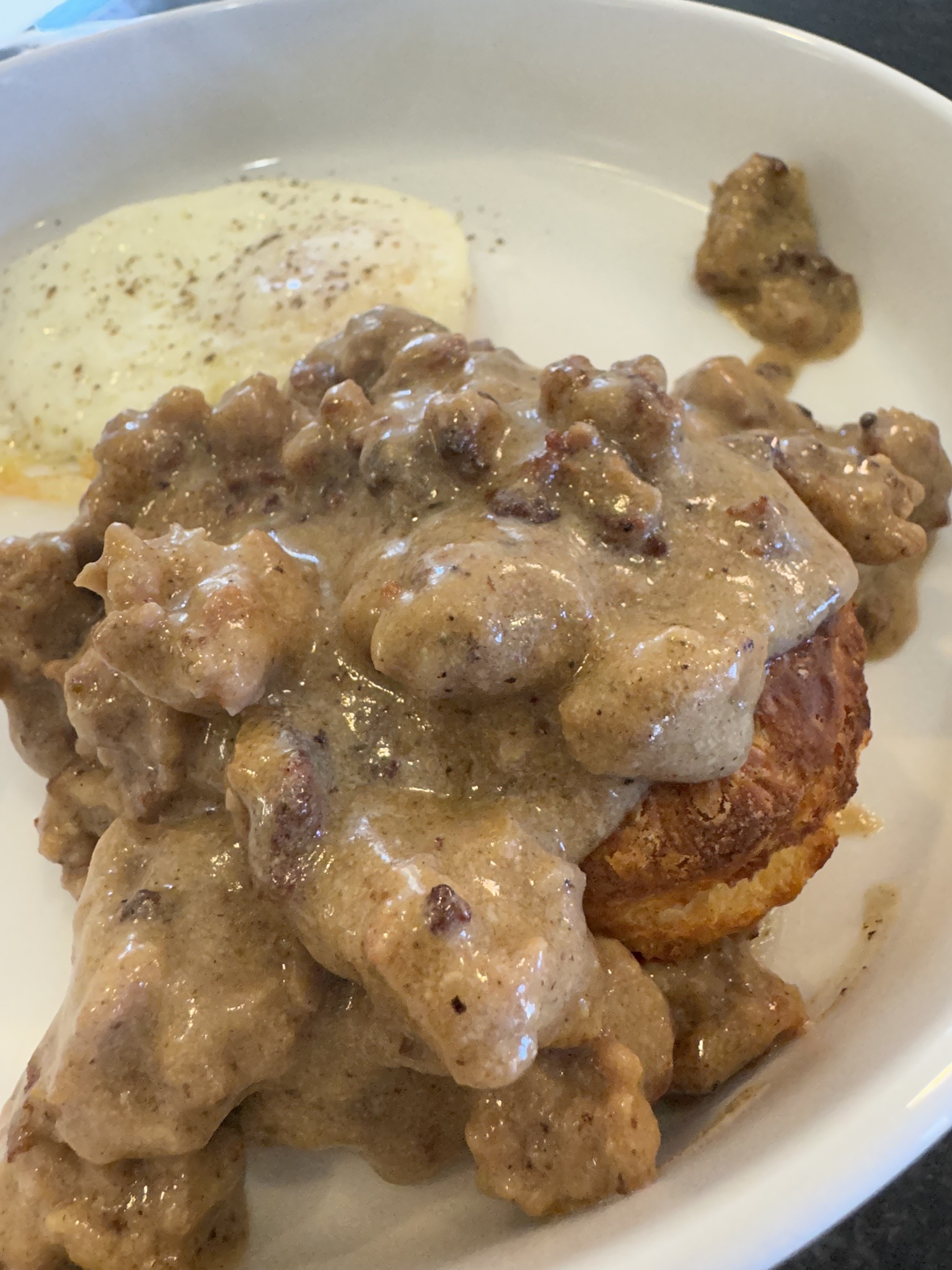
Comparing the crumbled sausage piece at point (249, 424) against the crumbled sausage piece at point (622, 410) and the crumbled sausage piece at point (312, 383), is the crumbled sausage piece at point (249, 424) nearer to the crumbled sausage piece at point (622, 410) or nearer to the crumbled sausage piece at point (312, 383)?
the crumbled sausage piece at point (312, 383)

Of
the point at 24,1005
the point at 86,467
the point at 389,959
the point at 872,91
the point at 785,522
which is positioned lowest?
the point at 24,1005

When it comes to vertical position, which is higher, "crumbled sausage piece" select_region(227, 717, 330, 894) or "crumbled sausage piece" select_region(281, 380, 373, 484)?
"crumbled sausage piece" select_region(281, 380, 373, 484)

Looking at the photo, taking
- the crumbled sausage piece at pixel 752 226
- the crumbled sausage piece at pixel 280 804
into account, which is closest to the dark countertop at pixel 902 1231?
the crumbled sausage piece at pixel 280 804

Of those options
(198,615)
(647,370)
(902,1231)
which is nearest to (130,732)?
(198,615)

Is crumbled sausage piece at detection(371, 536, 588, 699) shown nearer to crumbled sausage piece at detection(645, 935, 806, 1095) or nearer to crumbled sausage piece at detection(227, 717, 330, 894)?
crumbled sausage piece at detection(227, 717, 330, 894)

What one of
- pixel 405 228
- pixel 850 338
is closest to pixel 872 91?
pixel 850 338

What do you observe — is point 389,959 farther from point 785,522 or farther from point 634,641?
point 785,522

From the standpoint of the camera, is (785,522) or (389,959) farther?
(785,522)

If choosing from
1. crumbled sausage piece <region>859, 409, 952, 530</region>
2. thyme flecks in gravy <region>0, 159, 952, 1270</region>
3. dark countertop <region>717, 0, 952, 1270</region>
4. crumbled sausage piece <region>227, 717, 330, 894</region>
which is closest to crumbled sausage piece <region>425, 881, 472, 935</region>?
thyme flecks in gravy <region>0, 159, 952, 1270</region>
